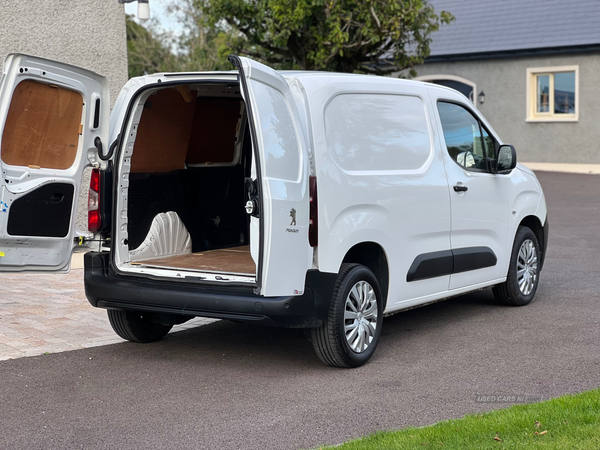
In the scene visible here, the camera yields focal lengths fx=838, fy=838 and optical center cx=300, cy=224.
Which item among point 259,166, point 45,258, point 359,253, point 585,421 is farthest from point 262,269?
point 585,421

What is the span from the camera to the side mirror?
290 inches

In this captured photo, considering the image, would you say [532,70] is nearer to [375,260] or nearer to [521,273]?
[521,273]

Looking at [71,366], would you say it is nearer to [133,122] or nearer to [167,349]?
[167,349]

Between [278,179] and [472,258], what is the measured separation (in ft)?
8.37

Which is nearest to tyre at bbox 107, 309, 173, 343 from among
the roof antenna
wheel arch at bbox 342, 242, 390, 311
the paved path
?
the paved path

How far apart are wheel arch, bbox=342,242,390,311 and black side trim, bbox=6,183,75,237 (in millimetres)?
1997

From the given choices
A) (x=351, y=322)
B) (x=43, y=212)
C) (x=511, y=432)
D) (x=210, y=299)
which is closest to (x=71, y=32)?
(x=43, y=212)

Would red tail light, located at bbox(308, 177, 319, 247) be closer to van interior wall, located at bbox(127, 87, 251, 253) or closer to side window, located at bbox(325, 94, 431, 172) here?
side window, located at bbox(325, 94, 431, 172)

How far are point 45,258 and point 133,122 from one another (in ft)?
3.73

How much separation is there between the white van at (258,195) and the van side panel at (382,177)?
0.01 m

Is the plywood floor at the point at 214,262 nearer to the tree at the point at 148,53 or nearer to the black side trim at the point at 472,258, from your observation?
the black side trim at the point at 472,258

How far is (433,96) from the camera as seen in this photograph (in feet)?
22.1

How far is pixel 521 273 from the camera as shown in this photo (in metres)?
7.98

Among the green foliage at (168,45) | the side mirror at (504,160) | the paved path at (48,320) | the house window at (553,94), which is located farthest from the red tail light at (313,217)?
the green foliage at (168,45)
